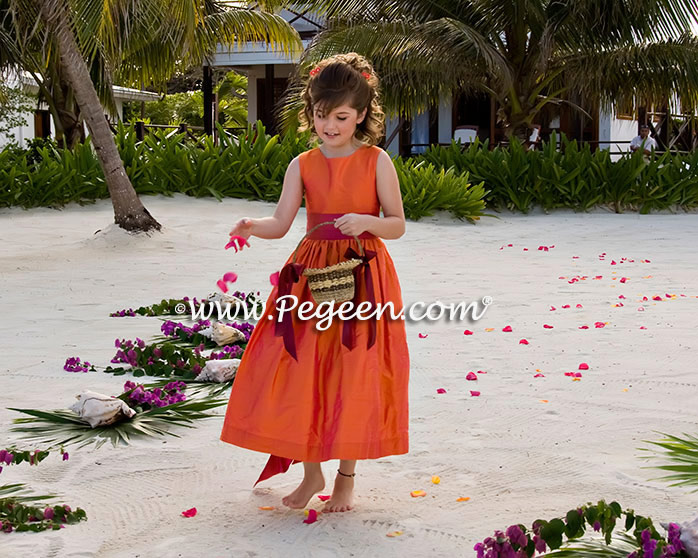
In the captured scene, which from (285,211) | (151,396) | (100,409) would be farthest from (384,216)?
(151,396)

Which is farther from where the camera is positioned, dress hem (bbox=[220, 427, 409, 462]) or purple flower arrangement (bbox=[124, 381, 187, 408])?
purple flower arrangement (bbox=[124, 381, 187, 408])

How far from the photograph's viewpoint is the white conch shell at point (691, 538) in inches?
85.4

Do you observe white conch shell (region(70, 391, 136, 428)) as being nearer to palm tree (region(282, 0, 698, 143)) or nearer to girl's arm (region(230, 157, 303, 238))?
girl's arm (region(230, 157, 303, 238))

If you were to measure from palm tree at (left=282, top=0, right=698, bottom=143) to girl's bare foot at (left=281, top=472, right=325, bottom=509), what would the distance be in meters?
11.0

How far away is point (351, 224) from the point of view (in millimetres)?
2701

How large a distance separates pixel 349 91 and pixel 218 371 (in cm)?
179

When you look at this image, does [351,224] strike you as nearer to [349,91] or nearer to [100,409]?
[349,91]

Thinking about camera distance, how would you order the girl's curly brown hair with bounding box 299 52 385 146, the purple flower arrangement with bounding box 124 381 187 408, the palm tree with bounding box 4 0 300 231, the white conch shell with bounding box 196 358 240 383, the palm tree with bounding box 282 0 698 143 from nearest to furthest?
the girl's curly brown hair with bounding box 299 52 385 146, the purple flower arrangement with bounding box 124 381 187 408, the white conch shell with bounding box 196 358 240 383, the palm tree with bounding box 4 0 300 231, the palm tree with bounding box 282 0 698 143

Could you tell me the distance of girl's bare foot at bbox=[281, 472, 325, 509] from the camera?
2842mm

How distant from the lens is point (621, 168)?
556 inches

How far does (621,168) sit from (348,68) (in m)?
12.0

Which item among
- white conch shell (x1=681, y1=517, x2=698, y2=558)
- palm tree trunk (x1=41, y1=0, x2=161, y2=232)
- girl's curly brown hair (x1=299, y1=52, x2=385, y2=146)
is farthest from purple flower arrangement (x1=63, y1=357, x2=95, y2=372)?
palm tree trunk (x1=41, y1=0, x2=161, y2=232)

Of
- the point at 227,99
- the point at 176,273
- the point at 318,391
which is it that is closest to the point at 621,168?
the point at 176,273

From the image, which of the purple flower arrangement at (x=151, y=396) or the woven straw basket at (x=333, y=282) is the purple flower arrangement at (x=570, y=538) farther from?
the purple flower arrangement at (x=151, y=396)
